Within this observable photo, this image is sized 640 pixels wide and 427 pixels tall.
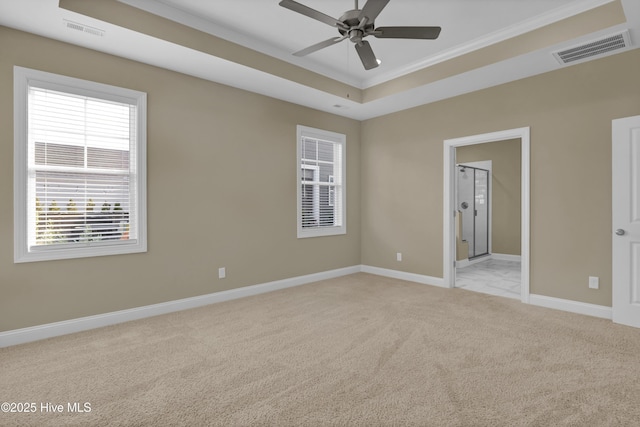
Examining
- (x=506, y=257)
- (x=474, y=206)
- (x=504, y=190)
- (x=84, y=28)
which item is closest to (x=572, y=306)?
(x=506, y=257)

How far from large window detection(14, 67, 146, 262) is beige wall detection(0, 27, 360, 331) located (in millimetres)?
88

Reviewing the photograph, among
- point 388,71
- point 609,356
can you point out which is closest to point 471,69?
point 388,71

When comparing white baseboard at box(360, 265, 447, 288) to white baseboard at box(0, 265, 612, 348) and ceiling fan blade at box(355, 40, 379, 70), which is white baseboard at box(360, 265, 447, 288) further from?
ceiling fan blade at box(355, 40, 379, 70)

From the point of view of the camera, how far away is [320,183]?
5.46 m

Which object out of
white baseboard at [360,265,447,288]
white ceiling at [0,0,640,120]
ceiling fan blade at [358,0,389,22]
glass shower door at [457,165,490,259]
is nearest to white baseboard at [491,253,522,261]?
glass shower door at [457,165,490,259]

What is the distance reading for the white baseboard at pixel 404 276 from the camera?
498 centimetres

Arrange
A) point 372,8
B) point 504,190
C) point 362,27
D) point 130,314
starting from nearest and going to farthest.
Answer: point 372,8
point 362,27
point 130,314
point 504,190

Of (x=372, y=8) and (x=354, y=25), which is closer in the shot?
(x=372, y=8)

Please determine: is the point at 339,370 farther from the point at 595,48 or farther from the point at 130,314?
the point at 595,48

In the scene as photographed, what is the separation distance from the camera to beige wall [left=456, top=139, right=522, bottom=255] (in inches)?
283

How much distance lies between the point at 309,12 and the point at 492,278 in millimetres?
4926

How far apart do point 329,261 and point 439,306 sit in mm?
2047

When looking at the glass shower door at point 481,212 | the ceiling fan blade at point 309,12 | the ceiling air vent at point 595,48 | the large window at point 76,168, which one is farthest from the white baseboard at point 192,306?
the ceiling fan blade at point 309,12

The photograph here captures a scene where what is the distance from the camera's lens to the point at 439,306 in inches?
157
